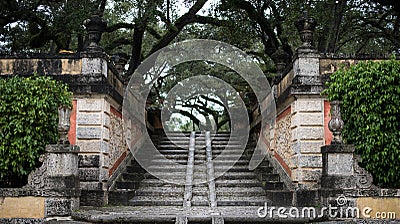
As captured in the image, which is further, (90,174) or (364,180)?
(90,174)

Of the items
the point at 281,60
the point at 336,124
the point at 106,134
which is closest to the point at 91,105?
the point at 106,134

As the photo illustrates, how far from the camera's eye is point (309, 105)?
10078 mm

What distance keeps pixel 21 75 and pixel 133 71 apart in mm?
5331

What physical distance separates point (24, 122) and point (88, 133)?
61.4 inches

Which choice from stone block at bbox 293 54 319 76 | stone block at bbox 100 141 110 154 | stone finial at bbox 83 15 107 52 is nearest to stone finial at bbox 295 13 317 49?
stone block at bbox 293 54 319 76

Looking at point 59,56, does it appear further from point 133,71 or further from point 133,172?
point 133,71

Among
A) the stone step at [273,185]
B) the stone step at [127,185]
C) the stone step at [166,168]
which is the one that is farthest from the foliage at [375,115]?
the stone step at [127,185]

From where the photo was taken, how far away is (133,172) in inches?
480

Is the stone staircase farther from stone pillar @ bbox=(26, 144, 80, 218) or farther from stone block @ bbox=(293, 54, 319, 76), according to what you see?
stone block @ bbox=(293, 54, 319, 76)

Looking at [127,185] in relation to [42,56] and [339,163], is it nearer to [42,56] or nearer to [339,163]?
[42,56]

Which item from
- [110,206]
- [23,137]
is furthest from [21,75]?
[110,206]

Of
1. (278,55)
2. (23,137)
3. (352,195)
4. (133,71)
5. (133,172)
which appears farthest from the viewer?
(133,71)

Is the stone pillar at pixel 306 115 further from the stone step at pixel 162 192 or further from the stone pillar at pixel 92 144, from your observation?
the stone pillar at pixel 92 144

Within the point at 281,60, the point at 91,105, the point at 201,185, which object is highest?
the point at 281,60
